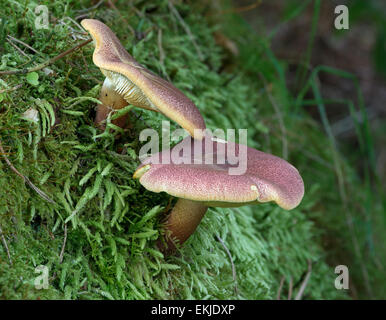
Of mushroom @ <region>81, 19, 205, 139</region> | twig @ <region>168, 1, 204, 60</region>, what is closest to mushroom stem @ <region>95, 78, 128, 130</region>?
mushroom @ <region>81, 19, 205, 139</region>

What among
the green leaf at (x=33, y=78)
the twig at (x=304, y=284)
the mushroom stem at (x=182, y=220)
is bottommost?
the twig at (x=304, y=284)

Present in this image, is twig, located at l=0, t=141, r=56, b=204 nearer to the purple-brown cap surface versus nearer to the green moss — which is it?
the green moss

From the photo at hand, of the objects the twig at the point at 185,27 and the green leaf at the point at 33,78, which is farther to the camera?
the twig at the point at 185,27

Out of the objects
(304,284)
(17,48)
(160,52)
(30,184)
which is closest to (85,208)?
(30,184)

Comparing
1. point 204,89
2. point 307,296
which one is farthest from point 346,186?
point 204,89

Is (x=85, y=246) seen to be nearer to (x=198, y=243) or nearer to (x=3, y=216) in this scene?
(x=3, y=216)

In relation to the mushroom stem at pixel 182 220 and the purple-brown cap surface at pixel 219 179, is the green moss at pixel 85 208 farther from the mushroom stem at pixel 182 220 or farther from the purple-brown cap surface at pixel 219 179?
the purple-brown cap surface at pixel 219 179

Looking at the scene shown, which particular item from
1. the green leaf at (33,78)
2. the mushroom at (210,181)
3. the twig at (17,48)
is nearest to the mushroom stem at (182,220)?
the mushroom at (210,181)

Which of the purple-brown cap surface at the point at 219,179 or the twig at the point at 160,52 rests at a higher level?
the twig at the point at 160,52
